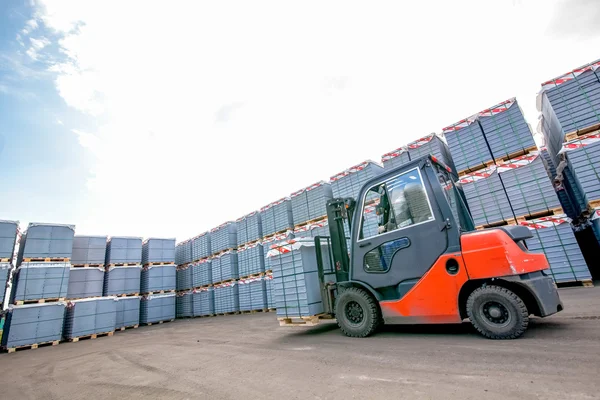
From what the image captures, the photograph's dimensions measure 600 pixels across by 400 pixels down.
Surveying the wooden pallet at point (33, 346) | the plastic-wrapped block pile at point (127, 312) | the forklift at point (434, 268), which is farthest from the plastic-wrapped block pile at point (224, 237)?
the forklift at point (434, 268)

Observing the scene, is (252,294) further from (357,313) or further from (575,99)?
(575,99)

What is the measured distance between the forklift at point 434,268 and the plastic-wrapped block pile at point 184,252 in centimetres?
1320

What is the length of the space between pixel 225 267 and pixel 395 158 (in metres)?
9.18

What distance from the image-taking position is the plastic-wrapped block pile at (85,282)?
10.6 meters

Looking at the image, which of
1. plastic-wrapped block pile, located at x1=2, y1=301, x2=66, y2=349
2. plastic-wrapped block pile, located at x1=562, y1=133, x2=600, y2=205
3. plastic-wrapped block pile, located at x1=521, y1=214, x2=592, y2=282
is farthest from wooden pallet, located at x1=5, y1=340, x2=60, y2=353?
plastic-wrapped block pile, located at x1=562, y1=133, x2=600, y2=205

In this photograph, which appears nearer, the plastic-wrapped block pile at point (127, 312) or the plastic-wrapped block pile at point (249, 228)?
the plastic-wrapped block pile at point (127, 312)

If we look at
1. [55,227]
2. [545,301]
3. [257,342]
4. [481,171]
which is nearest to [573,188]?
[481,171]

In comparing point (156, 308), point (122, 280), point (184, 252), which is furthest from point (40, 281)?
point (184, 252)

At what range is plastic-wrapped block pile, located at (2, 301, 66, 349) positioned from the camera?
8.15 metres

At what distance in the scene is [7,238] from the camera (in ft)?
28.2

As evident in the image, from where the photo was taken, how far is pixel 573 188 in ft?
24.4

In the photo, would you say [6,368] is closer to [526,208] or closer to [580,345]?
[580,345]

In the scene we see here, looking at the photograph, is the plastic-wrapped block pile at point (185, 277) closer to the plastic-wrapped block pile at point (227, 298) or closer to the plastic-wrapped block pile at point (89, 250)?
the plastic-wrapped block pile at point (227, 298)

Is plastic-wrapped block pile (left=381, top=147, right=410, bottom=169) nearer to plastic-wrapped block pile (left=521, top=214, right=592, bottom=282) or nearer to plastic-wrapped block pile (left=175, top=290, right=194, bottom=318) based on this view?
plastic-wrapped block pile (left=521, top=214, right=592, bottom=282)
